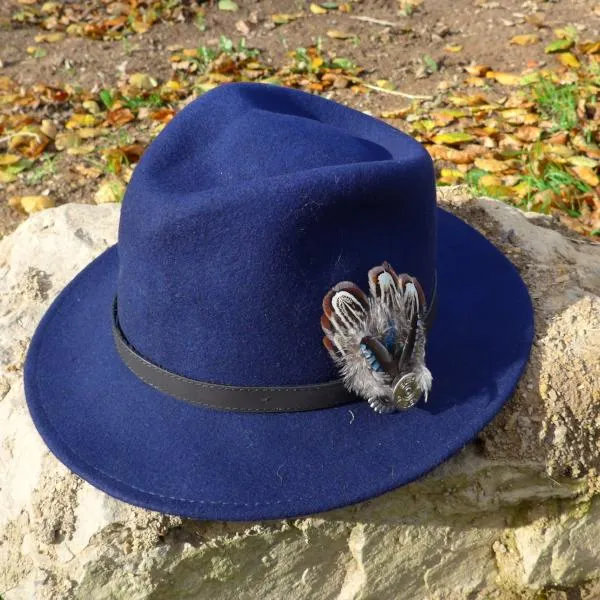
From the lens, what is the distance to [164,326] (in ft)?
5.47

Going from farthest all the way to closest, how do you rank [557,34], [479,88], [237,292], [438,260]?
1. [557,34]
2. [479,88]
3. [438,260]
4. [237,292]

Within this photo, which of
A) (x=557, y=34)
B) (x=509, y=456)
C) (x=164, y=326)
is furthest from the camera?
(x=557, y=34)

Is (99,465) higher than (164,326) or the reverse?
Result: the reverse

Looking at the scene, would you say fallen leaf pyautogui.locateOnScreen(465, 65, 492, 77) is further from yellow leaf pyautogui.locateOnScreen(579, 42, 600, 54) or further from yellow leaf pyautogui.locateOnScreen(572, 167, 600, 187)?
yellow leaf pyautogui.locateOnScreen(572, 167, 600, 187)

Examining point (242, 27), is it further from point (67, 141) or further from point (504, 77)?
point (504, 77)

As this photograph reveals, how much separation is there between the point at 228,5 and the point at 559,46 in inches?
92.2

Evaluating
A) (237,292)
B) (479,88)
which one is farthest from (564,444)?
(479,88)

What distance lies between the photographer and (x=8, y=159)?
410 cm

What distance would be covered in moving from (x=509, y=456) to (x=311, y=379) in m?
0.61

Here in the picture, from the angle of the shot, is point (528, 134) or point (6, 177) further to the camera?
point (6, 177)

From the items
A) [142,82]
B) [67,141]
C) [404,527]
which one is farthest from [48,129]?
[404,527]

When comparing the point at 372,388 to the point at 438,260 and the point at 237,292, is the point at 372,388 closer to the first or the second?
the point at 237,292

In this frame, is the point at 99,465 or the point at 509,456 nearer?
the point at 99,465

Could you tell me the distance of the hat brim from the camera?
5.29 ft
